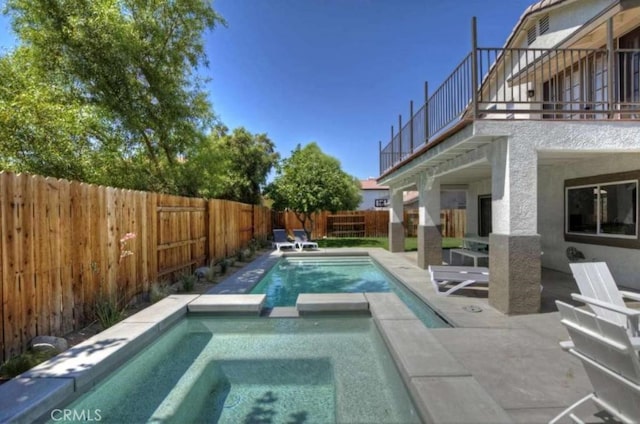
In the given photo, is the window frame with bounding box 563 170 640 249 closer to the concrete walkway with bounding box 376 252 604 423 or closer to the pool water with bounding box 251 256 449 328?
the concrete walkway with bounding box 376 252 604 423

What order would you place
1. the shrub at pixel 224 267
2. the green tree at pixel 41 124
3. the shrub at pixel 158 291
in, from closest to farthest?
the green tree at pixel 41 124
the shrub at pixel 158 291
the shrub at pixel 224 267

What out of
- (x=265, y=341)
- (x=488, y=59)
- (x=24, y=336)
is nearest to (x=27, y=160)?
(x=24, y=336)

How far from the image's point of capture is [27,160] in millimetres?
6645

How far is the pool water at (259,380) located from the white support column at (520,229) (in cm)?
240

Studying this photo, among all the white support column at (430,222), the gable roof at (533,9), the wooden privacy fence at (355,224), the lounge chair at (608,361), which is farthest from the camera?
the wooden privacy fence at (355,224)

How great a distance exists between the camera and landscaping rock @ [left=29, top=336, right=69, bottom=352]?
162 inches

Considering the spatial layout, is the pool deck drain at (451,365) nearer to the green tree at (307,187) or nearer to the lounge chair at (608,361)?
the lounge chair at (608,361)

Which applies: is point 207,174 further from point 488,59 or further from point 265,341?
point 488,59

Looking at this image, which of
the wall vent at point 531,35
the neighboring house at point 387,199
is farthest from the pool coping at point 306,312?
the neighboring house at point 387,199

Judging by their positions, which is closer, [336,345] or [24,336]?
[24,336]

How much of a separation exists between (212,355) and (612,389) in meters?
4.37

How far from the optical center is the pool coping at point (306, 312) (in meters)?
2.79

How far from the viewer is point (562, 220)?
873 centimetres

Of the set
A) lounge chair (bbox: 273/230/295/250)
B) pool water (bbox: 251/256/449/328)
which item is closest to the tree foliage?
lounge chair (bbox: 273/230/295/250)
